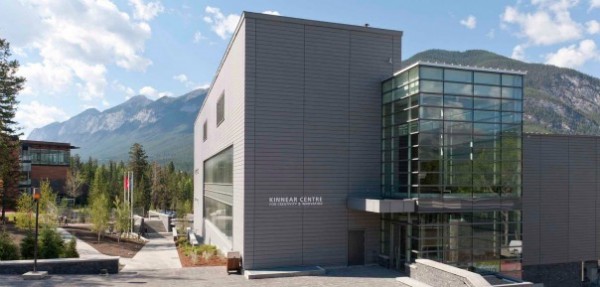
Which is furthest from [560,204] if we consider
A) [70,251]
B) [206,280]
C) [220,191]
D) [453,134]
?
[70,251]

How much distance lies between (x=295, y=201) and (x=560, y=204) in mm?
17500

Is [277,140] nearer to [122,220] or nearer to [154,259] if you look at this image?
[154,259]

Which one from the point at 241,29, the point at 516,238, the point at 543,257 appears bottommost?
the point at 543,257

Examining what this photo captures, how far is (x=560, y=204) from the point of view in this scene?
27891mm

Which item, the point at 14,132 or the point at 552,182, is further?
the point at 14,132

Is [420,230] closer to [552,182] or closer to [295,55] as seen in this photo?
[295,55]

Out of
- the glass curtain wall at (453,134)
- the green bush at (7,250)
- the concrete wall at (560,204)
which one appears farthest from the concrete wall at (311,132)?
the green bush at (7,250)

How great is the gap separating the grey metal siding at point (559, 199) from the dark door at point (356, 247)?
36.4 ft

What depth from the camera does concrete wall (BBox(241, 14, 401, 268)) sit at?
21234 millimetres

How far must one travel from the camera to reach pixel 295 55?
22047 millimetres

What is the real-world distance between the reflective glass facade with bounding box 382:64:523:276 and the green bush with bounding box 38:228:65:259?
55.8 feet

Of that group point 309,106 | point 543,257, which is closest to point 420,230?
point 309,106

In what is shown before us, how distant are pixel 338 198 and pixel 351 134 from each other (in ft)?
10.8

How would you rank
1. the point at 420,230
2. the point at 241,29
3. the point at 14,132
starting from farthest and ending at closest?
the point at 14,132 → the point at 241,29 → the point at 420,230
